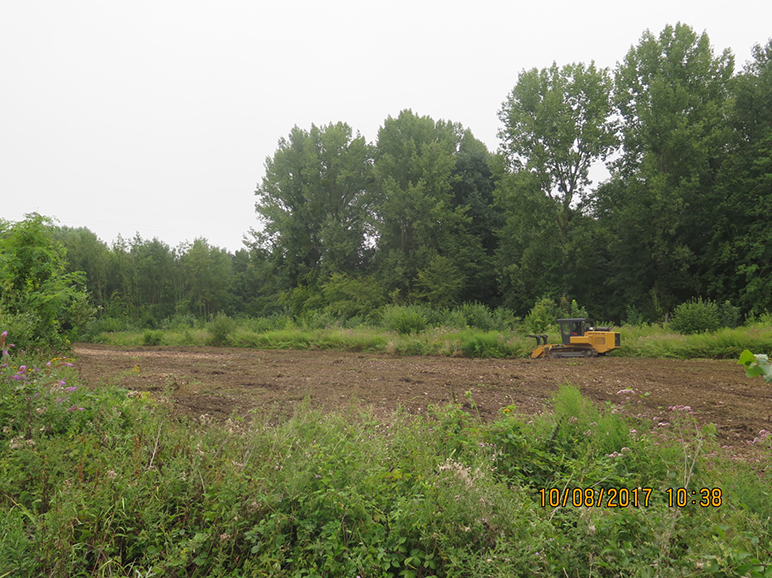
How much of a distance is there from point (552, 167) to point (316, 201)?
54.1 ft

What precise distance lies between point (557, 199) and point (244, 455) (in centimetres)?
2509

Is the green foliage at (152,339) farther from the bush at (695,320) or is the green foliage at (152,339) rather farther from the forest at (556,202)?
the bush at (695,320)

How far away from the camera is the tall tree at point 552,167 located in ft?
76.8

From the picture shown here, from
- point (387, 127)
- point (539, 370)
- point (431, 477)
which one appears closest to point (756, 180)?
point (539, 370)

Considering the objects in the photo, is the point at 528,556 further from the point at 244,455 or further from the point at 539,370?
the point at 539,370

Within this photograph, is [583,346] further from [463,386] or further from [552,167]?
[552,167]

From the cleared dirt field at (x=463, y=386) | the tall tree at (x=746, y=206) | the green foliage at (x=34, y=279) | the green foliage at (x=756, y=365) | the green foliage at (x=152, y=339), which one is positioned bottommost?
the green foliage at (x=152, y=339)

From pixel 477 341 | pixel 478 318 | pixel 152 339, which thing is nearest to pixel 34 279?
pixel 477 341

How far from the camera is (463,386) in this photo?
20.8 feet

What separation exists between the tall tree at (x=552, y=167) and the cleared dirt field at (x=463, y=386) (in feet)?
49.6

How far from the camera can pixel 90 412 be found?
3119 millimetres

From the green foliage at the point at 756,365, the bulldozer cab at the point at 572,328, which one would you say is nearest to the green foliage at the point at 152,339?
the bulldozer cab at the point at 572,328

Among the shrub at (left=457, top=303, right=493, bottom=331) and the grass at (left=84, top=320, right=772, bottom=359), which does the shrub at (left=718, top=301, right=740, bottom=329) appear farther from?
the shrub at (left=457, top=303, right=493, bottom=331)

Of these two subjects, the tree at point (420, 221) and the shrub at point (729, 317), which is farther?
the tree at point (420, 221)
